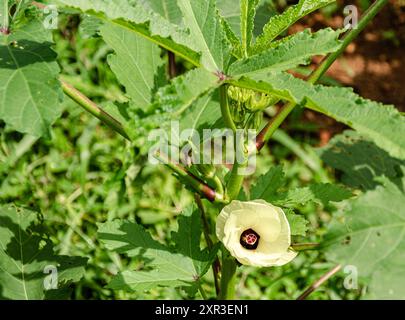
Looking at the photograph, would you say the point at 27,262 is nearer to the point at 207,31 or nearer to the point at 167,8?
the point at 167,8

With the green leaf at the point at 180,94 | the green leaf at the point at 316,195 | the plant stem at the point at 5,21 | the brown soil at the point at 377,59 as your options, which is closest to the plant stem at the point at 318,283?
the green leaf at the point at 316,195

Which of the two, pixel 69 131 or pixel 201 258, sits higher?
pixel 69 131

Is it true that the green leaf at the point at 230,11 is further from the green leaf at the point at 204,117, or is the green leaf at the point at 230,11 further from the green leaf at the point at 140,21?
the green leaf at the point at 140,21

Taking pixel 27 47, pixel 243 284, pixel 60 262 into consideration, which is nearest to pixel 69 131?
pixel 243 284

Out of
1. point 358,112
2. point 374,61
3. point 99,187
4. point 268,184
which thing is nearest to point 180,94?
point 358,112
